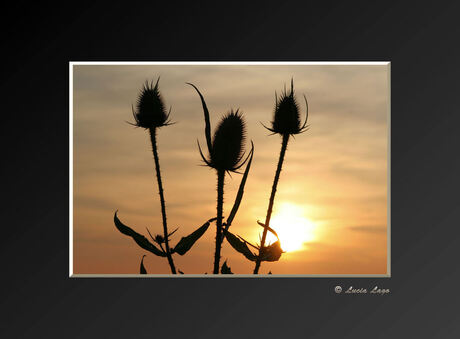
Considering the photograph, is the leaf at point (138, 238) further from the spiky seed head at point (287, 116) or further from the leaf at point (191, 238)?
the spiky seed head at point (287, 116)

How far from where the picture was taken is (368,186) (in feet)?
9.27

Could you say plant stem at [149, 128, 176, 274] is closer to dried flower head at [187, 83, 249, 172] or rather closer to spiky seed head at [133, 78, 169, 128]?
spiky seed head at [133, 78, 169, 128]

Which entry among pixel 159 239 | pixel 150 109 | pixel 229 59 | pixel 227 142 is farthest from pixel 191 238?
pixel 229 59

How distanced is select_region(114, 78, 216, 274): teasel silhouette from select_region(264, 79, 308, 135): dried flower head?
544 millimetres

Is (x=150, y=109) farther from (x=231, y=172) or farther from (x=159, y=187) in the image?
(x=231, y=172)

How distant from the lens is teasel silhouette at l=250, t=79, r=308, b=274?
2795 millimetres

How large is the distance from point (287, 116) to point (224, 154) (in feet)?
1.22

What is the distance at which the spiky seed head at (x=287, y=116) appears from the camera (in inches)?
111

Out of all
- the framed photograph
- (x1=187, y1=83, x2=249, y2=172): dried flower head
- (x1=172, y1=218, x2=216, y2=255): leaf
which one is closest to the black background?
the framed photograph

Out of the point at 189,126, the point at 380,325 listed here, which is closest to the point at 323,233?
the point at 380,325

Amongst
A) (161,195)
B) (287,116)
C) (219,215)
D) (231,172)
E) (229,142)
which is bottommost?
(219,215)

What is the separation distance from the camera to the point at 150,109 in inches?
112
